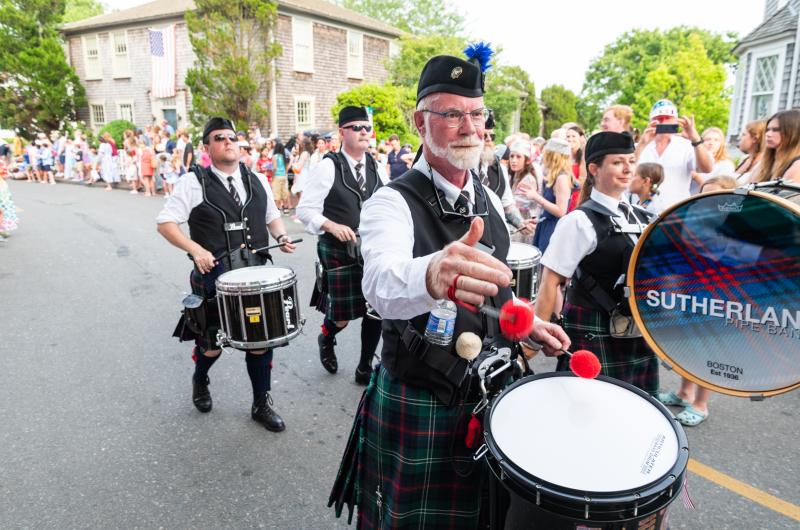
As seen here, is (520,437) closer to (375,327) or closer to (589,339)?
(589,339)

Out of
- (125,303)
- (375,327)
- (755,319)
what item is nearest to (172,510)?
(375,327)

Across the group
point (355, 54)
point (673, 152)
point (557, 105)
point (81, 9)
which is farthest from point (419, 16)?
point (673, 152)

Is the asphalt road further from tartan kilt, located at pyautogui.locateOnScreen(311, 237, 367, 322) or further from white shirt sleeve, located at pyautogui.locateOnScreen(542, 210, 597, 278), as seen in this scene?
white shirt sleeve, located at pyautogui.locateOnScreen(542, 210, 597, 278)

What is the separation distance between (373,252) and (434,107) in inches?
22.8

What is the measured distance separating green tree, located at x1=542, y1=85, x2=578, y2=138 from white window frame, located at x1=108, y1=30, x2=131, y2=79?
30.1 metres

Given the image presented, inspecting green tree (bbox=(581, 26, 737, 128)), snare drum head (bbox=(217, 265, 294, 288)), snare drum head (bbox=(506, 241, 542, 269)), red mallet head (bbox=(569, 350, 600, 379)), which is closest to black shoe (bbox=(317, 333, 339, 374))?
snare drum head (bbox=(217, 265, 294, 288))

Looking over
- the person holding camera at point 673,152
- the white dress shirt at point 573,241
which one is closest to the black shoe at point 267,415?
the white dress shirt at point 573,241

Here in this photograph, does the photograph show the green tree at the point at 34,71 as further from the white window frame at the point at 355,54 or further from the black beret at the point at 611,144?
Result: the black beret at the point at 611,144

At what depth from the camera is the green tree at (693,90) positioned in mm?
26234

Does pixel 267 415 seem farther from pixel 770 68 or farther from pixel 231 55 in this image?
pixel 231 55

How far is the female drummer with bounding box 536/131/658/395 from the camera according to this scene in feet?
7.77

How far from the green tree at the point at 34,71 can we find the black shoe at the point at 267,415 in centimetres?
2926

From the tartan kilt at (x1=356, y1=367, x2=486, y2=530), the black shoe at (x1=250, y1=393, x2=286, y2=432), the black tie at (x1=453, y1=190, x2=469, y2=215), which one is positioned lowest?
the black shoe at (x1=250, y1=393, x2=286, y2=432)

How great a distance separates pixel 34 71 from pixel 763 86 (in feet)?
99.6
